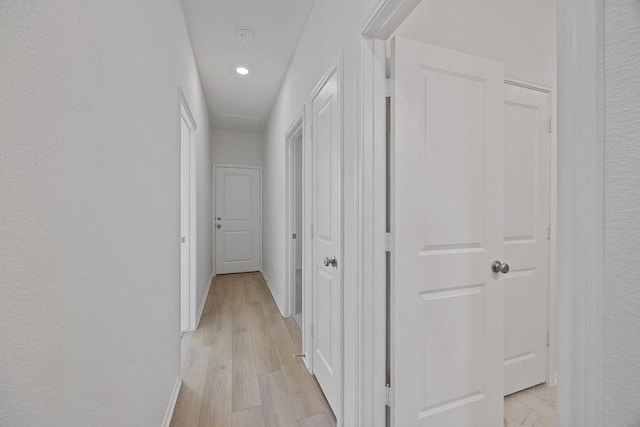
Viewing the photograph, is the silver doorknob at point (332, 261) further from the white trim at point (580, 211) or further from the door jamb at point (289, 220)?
the door jamb at point (289, 220)

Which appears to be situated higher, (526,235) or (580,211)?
(580,211)

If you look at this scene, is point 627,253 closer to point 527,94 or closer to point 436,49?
point 436,49

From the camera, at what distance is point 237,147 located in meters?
4.90

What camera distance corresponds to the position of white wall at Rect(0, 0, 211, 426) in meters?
0.50

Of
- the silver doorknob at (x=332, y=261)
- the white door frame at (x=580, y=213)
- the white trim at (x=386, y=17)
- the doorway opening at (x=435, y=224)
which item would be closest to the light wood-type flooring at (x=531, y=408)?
the doorway opening at (x=435, y=224)

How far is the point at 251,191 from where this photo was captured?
498cm

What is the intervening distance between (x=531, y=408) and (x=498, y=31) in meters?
2.33

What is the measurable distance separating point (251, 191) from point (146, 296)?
3.92m

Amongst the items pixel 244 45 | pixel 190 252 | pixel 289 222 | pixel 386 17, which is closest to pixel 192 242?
pixel 190 252

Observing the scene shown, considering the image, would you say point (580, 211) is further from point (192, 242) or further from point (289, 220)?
point (192, 242)

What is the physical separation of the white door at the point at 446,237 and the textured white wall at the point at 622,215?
30.9 inches

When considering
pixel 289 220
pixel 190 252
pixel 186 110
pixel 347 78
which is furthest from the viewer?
pixel 289 220

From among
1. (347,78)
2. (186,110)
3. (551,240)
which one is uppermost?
(186,110)

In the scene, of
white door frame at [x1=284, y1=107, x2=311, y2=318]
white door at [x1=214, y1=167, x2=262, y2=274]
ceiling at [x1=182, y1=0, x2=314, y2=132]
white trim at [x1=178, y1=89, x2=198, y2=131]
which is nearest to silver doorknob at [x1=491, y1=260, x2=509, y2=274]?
white door frame at [x1=284, y1=107, x2=311, y2=318]
